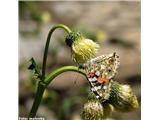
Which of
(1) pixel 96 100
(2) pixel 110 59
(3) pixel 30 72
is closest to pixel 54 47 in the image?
(3) pixel 30 72

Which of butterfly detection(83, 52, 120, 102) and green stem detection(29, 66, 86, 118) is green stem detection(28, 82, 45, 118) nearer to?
green stem detection(29, 66, 86, 118)

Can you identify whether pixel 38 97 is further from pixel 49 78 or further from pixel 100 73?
pixel 100 73

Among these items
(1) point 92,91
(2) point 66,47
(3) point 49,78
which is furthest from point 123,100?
(2) point 66,47

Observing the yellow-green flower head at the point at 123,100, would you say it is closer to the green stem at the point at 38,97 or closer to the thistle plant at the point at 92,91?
the thistle plant at the point at 92,91

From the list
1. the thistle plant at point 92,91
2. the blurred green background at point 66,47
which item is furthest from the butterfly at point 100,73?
the blurred green background at point 66,47

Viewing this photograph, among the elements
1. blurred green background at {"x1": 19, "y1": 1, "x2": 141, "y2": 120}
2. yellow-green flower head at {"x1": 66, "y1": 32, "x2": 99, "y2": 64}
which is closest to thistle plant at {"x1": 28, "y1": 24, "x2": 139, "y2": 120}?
yellow-green flower head at {"x1": 66, "y1": 32, "x2": 99, "y2": 64}

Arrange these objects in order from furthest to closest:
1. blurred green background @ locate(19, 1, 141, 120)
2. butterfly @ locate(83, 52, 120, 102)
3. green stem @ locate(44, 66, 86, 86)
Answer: blurred green background @ locate(19, 1, 141, 120) < butterfly @ locate(83, 52, 120, 102) < green stem @ locate(44, 66, 86, 86)

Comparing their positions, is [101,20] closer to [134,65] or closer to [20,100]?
[134,65]
